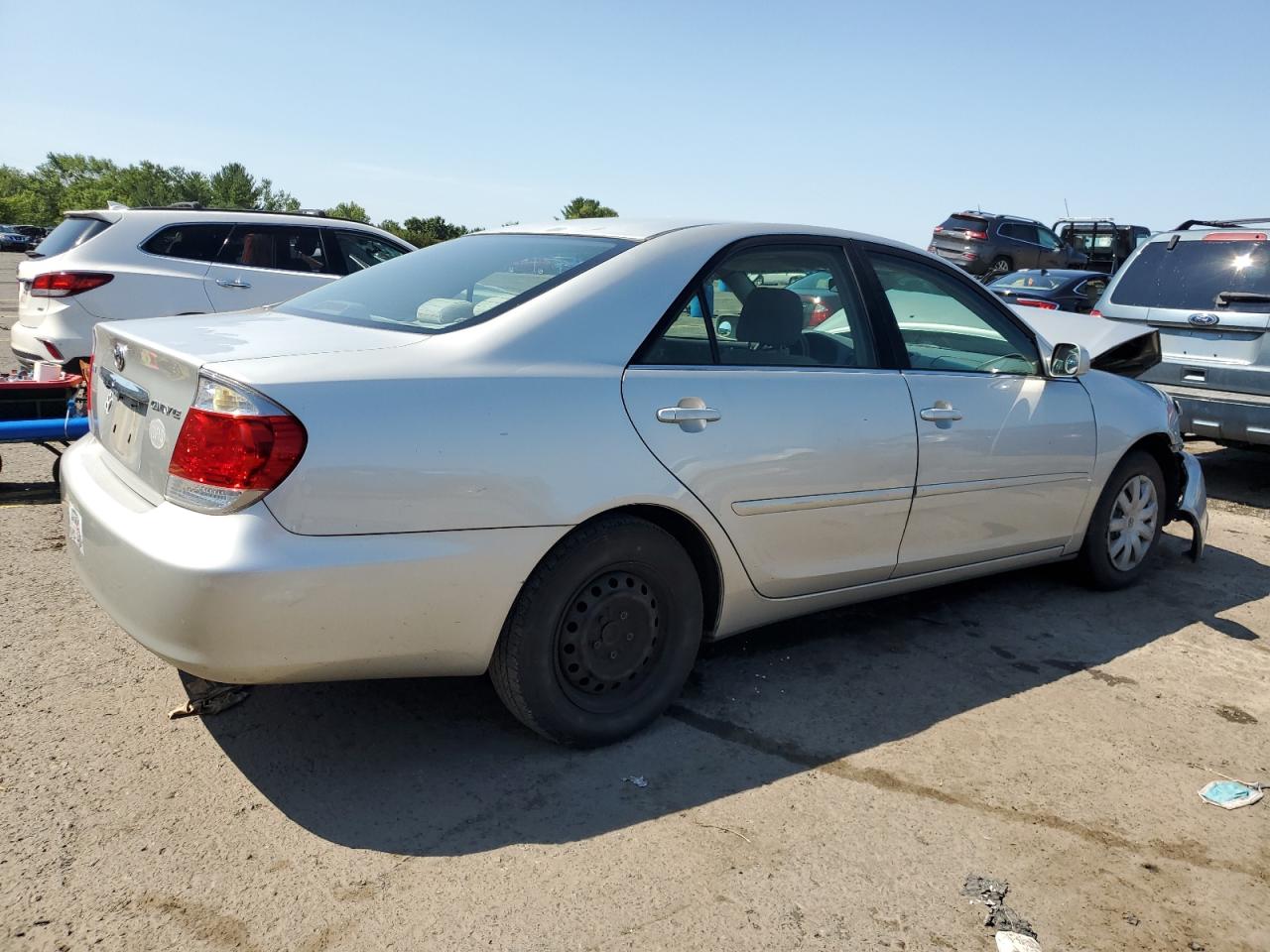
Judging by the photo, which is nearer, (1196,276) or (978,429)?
(978,429)

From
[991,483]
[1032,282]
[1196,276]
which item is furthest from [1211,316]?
[1032,282]

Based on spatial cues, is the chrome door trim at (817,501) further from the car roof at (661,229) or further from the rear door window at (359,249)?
the rear door window at (359,249)

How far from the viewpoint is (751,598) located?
3406mm

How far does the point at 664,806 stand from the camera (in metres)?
2.82

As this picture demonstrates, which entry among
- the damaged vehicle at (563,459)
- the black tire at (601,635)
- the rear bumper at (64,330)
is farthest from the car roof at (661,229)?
the rear bumper at (64,330)

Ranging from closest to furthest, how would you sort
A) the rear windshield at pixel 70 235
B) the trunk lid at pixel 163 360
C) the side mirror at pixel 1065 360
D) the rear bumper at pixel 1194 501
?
the trunk lid at pixel 163 360 → the side mirror at pixel 1065 360 → the rear bumper at pixel 1194 501 → the rear windshield at pixel 70 235

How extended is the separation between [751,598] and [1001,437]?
1355 mm

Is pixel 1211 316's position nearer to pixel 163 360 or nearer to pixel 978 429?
pixel 978 429

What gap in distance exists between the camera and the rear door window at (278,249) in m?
8.19

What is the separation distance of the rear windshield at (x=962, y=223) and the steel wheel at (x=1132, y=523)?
18823mm

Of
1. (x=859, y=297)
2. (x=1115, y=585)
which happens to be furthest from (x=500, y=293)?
(x=1115, y=585)

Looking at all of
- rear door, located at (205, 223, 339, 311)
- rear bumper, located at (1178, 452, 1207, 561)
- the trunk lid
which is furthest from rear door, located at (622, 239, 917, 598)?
rear door, located at (205, 223, 339, 311)

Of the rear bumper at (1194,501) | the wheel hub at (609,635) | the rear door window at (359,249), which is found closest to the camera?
the wheel hub at (609,635)

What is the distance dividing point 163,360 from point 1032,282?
1385 centimetres
